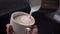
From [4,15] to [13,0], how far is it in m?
0.12

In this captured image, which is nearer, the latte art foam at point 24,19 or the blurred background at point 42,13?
the latte art foam at point 24,19

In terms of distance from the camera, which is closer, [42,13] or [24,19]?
[24,19]

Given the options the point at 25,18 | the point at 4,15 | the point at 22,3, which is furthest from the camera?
the point at 22,3

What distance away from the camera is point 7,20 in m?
0.77

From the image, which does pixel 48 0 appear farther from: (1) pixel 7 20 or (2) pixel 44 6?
(1) pixel 7 20

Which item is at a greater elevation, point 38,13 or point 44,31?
point 38,13

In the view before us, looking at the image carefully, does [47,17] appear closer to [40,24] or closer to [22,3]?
[40,24]

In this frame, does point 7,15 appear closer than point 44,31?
Yes

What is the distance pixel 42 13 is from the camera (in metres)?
0.91

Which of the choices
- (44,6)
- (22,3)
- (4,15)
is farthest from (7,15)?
(44,6)

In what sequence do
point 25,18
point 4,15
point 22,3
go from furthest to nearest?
point 22,3 → point 4,15 → point 25,18

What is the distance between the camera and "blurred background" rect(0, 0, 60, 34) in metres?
0.77

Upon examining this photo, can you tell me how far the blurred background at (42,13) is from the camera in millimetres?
767

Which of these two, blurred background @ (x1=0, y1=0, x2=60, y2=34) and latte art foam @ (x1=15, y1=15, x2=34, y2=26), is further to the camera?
blurred background @ (x1=0, y1=0, x2=60, y2=34)
